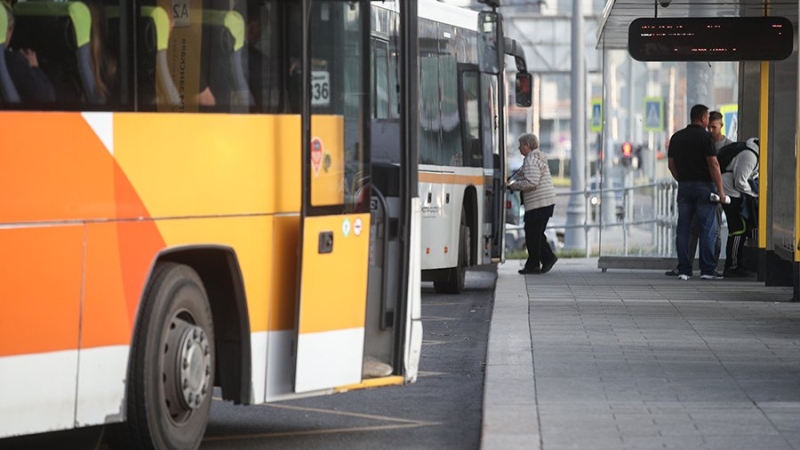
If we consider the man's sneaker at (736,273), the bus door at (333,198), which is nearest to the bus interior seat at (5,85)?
the bus door at (333,198)

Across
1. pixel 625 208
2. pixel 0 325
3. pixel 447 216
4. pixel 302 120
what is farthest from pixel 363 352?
pixel 625 208

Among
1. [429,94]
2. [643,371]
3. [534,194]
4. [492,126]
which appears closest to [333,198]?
[643,371]

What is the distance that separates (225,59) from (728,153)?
13743 mm

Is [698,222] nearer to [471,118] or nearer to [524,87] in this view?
[471,118]

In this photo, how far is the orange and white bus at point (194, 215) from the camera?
642 centimetres

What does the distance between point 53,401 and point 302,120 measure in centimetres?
185

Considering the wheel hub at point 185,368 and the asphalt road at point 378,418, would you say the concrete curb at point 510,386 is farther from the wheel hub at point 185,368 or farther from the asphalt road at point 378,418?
the wheel hub at point 185,368

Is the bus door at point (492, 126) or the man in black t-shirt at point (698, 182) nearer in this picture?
A: the man in black t-shirt at point (698, 182)

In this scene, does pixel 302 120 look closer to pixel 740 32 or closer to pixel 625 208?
pixel 740 32

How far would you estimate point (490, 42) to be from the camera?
786 inches

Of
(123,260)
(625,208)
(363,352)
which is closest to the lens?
(123,260)

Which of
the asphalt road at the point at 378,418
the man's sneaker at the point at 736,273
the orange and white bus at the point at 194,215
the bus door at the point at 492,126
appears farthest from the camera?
the man's sneaker at the point at 736,273

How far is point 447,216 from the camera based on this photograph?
18047 mm

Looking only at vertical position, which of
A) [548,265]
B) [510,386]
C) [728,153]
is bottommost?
[548,265]
